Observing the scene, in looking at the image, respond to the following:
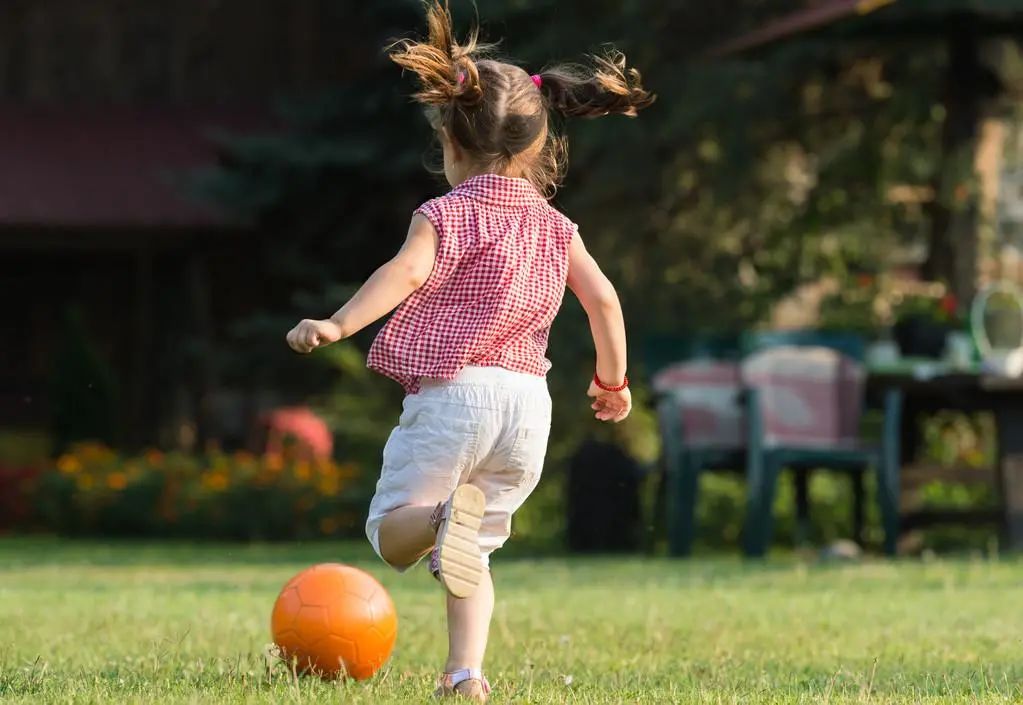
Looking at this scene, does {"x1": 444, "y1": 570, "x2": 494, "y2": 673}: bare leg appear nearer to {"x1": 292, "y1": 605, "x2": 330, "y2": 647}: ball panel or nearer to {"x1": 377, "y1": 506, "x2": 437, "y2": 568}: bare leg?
{"x1": 377, "y1": 506, "x2": 437, "y2": 568}: bare leg

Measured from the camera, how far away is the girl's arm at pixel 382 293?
454 cm

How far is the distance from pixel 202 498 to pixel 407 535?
10211mm

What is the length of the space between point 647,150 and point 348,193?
3.09m

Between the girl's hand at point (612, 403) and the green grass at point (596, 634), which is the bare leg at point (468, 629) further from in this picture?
the girl's hand at point (612, 403)

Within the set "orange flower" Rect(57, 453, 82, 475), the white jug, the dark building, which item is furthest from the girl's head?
the dark building

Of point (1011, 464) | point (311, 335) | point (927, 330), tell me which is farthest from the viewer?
point (927, 330)

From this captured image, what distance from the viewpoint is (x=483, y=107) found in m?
5.05

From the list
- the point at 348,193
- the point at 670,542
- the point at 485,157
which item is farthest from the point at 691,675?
the point at 348,193

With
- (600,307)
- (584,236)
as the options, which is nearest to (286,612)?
(600,307)

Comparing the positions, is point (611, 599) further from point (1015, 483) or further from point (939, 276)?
point (939, 276)

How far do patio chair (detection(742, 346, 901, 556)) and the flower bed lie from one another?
3.62 metres

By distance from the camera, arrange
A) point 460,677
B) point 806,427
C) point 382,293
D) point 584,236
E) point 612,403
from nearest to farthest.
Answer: point 382,293 < point 460,677 < point 612,403 < point 806,427 < point 584,236

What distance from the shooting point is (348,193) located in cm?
1720

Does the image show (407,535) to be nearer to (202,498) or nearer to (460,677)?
(460,677)
